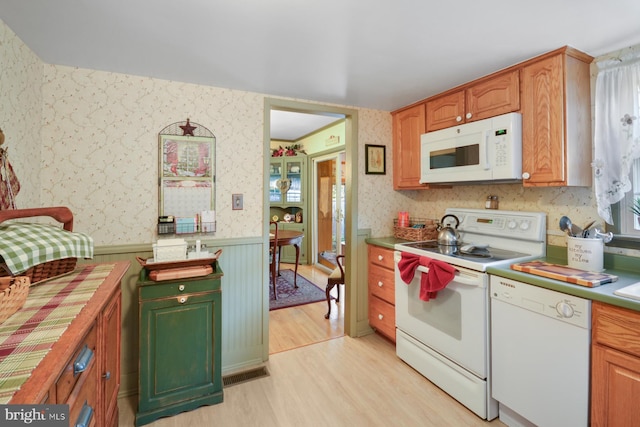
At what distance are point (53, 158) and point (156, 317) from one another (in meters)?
1.25

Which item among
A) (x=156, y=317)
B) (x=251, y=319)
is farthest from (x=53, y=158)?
(x=251, y=319)

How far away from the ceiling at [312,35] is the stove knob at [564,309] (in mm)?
1410

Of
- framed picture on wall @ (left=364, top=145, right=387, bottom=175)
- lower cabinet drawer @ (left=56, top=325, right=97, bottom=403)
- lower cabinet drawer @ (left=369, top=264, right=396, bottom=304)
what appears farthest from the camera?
framed picture on wall @ (left=364, top=145, right=387, bottom=175)

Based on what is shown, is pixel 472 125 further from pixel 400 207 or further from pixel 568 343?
pixel 568 343

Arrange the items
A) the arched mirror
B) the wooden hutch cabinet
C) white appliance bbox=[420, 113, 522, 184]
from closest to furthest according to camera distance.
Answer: white appliance bbox=[420, 113, 522, 184]
the arched mirror
the wooden hutch cabinet

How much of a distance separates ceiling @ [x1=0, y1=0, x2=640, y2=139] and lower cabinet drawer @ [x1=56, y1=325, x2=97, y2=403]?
141 cm

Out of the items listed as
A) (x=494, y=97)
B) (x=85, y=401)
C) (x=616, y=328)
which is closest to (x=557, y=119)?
(x=494, y=97)

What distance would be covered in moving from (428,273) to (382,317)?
3.07ft

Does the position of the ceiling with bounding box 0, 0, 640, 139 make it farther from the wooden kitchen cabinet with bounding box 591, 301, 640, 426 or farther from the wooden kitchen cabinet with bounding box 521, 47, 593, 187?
the wooden kitchen cabinet with bounding box 591, 301, 640, 426

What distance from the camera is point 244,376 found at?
230 cm

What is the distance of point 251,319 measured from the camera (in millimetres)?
2480

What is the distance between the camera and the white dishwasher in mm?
1421

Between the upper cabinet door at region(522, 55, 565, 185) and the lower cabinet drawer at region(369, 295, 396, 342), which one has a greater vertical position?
the upper cabinet door at region(522, 55, 565, 185)

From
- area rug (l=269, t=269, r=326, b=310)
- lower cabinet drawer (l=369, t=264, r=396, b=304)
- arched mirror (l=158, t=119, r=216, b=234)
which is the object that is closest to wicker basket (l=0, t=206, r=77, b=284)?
arched mirror (l=158, t=119, r=216, b=234)
